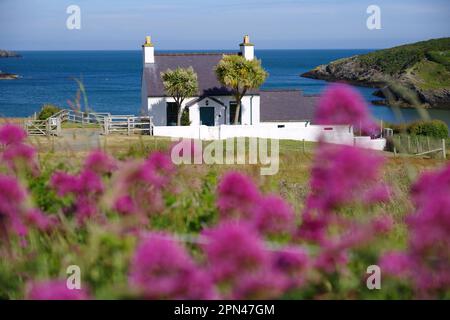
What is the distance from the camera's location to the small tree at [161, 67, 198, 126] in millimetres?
34250

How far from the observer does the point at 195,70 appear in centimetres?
3878

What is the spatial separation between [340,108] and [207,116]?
34.0m

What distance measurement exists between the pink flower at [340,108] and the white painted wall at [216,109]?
33.2m

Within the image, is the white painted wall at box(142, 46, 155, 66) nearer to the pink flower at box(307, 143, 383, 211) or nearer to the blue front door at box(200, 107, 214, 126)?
the blue front door at box(200, 107, 214, 126)

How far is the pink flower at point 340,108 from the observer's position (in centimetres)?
263

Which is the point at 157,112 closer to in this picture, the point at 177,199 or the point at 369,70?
the point at 177,199

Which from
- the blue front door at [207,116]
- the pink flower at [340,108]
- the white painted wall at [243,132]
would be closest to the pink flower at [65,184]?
the pink flower at [340,108]

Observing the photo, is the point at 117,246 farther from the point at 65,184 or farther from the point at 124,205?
the point at 65,184

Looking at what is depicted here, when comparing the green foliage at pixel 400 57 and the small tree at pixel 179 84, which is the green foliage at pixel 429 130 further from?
the green foliage at pixel 400 57

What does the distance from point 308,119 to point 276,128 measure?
3.62 m

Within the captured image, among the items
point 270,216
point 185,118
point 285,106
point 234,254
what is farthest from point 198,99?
point 234,254
